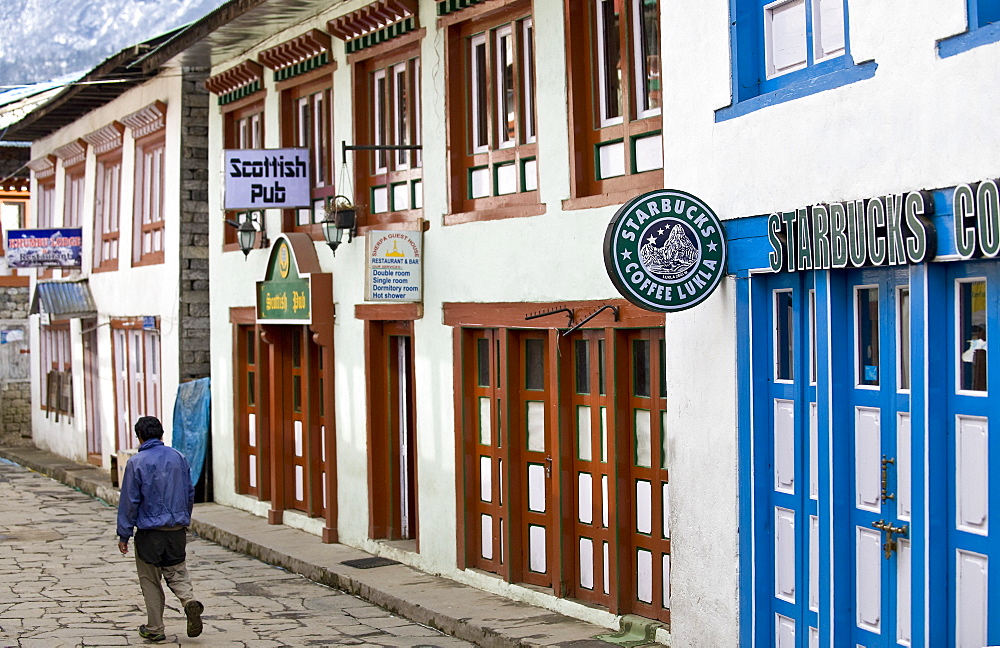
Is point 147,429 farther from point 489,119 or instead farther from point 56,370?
point 56,370

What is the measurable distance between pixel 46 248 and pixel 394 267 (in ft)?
42.2

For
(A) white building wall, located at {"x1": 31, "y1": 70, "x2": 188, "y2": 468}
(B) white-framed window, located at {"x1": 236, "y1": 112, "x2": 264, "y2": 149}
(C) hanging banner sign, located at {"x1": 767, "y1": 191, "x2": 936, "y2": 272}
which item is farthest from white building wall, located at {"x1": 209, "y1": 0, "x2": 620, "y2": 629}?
(C) hanging banner sign, located at {"x1": 767, "y1": 191, "x2": 936, "y2": 272}

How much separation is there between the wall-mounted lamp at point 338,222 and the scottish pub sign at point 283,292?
39.2 inches

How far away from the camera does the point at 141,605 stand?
11992 mm

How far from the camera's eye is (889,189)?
6949 millimetres

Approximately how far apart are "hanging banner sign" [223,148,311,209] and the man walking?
16.3 ft

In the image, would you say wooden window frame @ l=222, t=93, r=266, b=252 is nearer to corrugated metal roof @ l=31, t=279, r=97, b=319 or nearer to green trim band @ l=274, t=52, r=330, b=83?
green trim band @ l=274, t=52, r=330, b=83

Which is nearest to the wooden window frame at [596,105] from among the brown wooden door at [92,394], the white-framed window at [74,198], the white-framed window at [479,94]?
the white-framed window at [479,94]

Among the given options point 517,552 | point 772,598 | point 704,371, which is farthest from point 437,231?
point 772,598

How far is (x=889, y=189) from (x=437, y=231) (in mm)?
6173

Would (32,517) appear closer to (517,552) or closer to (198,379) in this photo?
(198,379)

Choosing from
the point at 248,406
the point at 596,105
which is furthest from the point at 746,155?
the point at 248,406

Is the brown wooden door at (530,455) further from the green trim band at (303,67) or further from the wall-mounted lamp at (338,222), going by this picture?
the green trim band at (303,67)

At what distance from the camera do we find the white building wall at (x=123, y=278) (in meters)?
18.7
